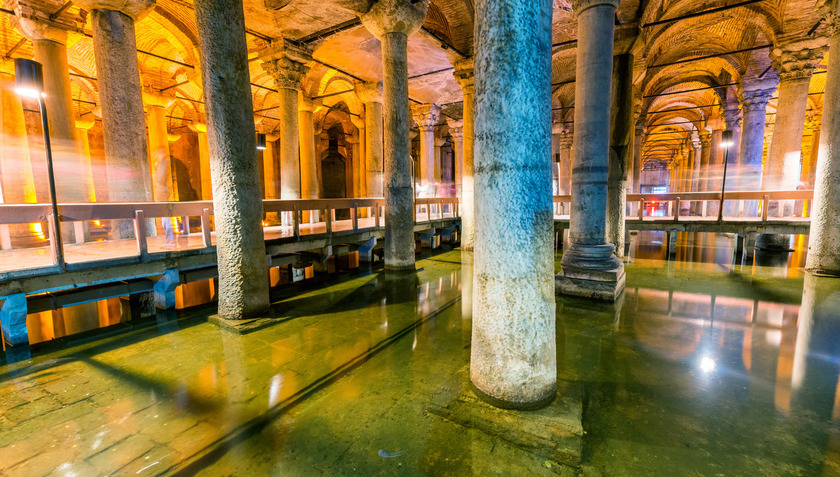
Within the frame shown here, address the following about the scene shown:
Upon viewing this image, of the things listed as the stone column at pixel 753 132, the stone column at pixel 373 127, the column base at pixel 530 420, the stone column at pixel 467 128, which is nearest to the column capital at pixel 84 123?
the stone column at pixel 373 127

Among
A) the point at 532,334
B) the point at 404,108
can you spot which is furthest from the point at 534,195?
the point at 404,108

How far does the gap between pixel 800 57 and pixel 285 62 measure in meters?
14.5

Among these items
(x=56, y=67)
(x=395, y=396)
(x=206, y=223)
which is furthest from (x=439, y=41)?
(x=395, y=396)

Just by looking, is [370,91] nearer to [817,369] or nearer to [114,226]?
[114,226]

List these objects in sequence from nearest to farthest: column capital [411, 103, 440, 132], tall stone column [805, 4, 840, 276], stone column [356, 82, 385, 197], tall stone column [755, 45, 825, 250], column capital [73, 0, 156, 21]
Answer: column capital [73, 0, 156, 21] → tall stone column [805, 4, 840, 276] → tall stone column [755, 45, 825, 250] → stone column [356, 82, 385, 197] → column capital [411, 103, 440, 132]

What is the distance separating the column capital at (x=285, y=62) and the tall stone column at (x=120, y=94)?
361cm

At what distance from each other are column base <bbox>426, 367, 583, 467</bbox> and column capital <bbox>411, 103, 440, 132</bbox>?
15.0 m

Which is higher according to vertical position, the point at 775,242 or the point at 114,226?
the point at 114,226

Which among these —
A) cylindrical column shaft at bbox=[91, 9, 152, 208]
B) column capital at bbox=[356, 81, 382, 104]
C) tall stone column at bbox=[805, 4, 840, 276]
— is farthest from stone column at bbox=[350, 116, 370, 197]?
tall stone column at bbox=[805, 4, 840, 276]

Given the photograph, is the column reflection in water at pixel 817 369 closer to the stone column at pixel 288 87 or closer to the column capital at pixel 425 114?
the stone column at pixel 288 87

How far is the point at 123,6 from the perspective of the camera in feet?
20.1

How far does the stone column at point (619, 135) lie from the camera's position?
7.89 m

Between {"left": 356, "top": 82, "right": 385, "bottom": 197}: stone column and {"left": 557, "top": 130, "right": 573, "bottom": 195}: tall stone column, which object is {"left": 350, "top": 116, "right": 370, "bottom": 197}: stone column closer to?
{"left": 356, "top": 82, "right": 385, "bottom": 197}: stone column

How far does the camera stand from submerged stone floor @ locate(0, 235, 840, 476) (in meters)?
2.39
